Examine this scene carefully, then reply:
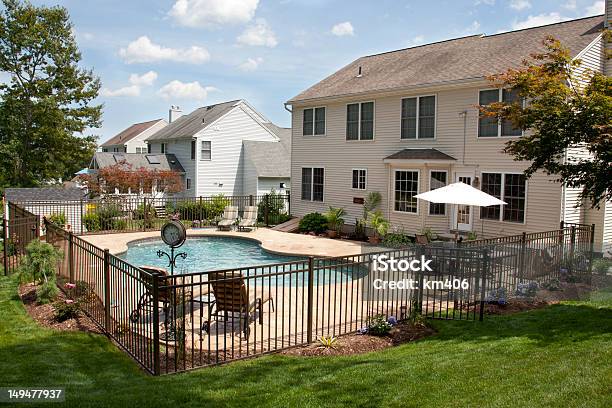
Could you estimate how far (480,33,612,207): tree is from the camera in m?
8.73

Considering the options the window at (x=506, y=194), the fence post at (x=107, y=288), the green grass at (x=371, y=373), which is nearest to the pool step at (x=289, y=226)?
the window at (x=506, y=194)

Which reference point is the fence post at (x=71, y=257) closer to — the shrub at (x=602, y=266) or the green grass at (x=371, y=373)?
the green grass at (x=371, y=373)

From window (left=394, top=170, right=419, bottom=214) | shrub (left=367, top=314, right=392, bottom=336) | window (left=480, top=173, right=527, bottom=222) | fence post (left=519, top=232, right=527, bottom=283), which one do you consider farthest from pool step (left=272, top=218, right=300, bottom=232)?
shrub (left=367, top=314, right=392, bottom=336)

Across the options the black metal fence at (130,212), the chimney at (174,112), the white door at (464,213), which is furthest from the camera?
the chimney at (174,112)

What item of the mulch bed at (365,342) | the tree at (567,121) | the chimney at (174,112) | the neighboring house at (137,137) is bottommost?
the mulch bed at (365,342)

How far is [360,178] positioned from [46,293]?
48.2 feet

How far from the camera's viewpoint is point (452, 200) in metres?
11.2

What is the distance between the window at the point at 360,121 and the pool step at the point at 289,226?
182 inches

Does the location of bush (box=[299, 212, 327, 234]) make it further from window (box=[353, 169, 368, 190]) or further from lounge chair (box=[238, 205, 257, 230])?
lounge chair (box=[238, 205, 257, 230])

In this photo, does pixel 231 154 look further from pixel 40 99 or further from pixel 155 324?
pixel 155 324

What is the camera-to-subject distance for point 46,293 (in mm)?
9312

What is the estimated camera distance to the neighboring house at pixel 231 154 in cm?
3503

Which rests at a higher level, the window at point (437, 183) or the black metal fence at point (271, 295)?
the window at point (437, 183)

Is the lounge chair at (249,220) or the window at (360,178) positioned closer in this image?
the window at (360,178)
